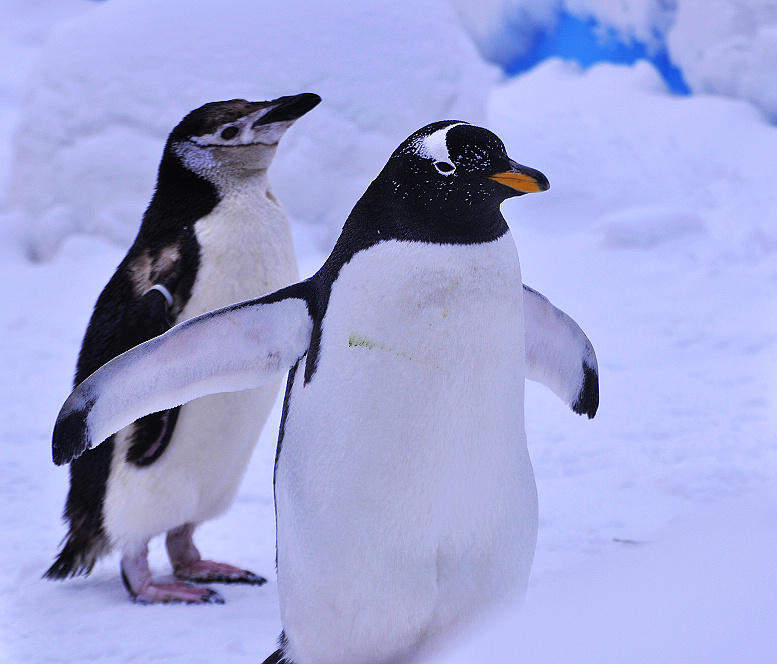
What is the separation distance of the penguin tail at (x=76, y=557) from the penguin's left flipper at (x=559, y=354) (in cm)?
80

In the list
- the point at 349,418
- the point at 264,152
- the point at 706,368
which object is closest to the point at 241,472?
the point at 264,152

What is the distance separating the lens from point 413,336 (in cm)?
92

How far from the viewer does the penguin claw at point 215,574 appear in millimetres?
1535

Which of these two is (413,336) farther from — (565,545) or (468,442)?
(565,545)

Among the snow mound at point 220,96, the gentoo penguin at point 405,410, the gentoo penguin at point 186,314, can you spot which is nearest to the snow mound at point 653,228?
the snow mound at point 220,96

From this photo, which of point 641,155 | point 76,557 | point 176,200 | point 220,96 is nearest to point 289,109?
point 176,200

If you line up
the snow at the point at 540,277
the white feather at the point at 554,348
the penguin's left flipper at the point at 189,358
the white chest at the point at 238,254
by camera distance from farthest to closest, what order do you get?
the white chest at the point at 238,254, the white feather at the point at 554,348, the penguin's left flipper at the point at 189,358, the snow at the point at 540,277

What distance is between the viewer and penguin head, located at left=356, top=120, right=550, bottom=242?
0.92 meters

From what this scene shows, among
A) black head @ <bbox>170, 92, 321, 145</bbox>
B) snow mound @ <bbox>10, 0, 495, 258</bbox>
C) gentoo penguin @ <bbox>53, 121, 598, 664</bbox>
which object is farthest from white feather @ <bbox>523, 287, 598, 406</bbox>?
snow mound @ <bbox>10, 0, 495, 258</bbox>

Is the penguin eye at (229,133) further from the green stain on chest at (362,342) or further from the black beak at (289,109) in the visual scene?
the green stain on chest at (362,342)

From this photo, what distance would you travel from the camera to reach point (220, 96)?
4445 mm

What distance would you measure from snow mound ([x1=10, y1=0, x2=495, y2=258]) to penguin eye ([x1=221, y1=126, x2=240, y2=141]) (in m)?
2.82

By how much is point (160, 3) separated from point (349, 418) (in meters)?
4.38

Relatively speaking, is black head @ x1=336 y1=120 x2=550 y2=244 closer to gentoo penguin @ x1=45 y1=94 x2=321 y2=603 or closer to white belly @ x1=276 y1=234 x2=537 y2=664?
white belly @ x1=276 y1=234 x2=537 y2=664
